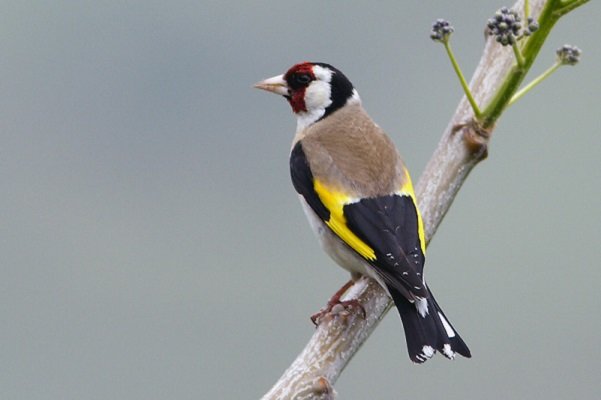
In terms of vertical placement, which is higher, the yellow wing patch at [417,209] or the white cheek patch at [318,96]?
the white cheek patch at [318,96]

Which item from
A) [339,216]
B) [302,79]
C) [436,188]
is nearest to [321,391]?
[436,188]

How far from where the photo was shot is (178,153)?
2078 inches

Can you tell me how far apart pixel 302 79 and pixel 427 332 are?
7.01ft

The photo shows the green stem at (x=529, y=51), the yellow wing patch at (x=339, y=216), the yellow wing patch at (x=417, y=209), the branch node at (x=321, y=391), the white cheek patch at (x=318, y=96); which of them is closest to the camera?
the branch node at (x=321, y=391)

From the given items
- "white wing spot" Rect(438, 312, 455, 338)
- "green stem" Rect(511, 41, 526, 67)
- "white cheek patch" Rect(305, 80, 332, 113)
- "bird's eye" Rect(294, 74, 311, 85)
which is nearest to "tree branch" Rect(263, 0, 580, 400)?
"green stem" Rect(511, 41, 526, 67)

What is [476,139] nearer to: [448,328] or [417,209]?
[417,209]

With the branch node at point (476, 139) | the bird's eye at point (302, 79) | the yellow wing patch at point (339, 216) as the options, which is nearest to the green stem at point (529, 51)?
the branch node at point (476, 139)

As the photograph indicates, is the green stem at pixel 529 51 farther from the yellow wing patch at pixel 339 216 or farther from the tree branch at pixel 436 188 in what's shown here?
the yellow wing patch at pixel 339 216

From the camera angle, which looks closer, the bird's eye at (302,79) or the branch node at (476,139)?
the branch node at (476,139)

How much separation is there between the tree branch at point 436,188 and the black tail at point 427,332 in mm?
81

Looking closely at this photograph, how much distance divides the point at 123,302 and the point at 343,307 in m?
35.5

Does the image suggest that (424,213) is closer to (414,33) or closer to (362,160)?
(362,160)

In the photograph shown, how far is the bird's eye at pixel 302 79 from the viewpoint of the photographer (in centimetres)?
748

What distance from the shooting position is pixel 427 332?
5.74 metres
